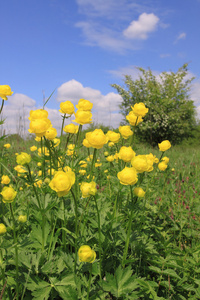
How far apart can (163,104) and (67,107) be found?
1014 cm

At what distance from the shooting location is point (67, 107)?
137 cm

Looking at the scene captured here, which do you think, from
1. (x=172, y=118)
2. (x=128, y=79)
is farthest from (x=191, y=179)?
(x=128, y=79)

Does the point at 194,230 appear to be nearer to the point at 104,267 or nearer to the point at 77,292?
the point at 104,267

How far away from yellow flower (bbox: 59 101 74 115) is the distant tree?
359 inches

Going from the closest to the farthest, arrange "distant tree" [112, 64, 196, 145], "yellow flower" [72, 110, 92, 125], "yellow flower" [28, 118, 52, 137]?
1. "yellow flower" [28, 118, 52, 137]
2. "yellow flower" [72, 110, 92, 125]
3. "distant tree" [112, 64, 196, 145]

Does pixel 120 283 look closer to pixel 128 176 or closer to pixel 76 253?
pixel 76 253

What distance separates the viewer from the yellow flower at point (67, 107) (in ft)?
4.48

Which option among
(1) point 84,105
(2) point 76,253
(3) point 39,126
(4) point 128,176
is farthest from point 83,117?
(2) point 76,253

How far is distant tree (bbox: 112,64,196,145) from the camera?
35.5 ft

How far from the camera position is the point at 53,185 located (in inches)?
36.7

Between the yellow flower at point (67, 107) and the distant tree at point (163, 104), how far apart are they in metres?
9.13

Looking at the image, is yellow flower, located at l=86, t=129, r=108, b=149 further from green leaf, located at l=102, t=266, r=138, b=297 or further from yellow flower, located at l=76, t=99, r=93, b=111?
green leaf, located at l=102, t=266, r=138, b=297

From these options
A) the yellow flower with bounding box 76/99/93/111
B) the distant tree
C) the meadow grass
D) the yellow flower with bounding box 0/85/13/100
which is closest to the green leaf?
the meadow grass

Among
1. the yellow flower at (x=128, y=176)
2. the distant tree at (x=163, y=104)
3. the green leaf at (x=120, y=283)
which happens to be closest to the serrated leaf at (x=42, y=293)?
the green leaf at (x=120, y=283)
